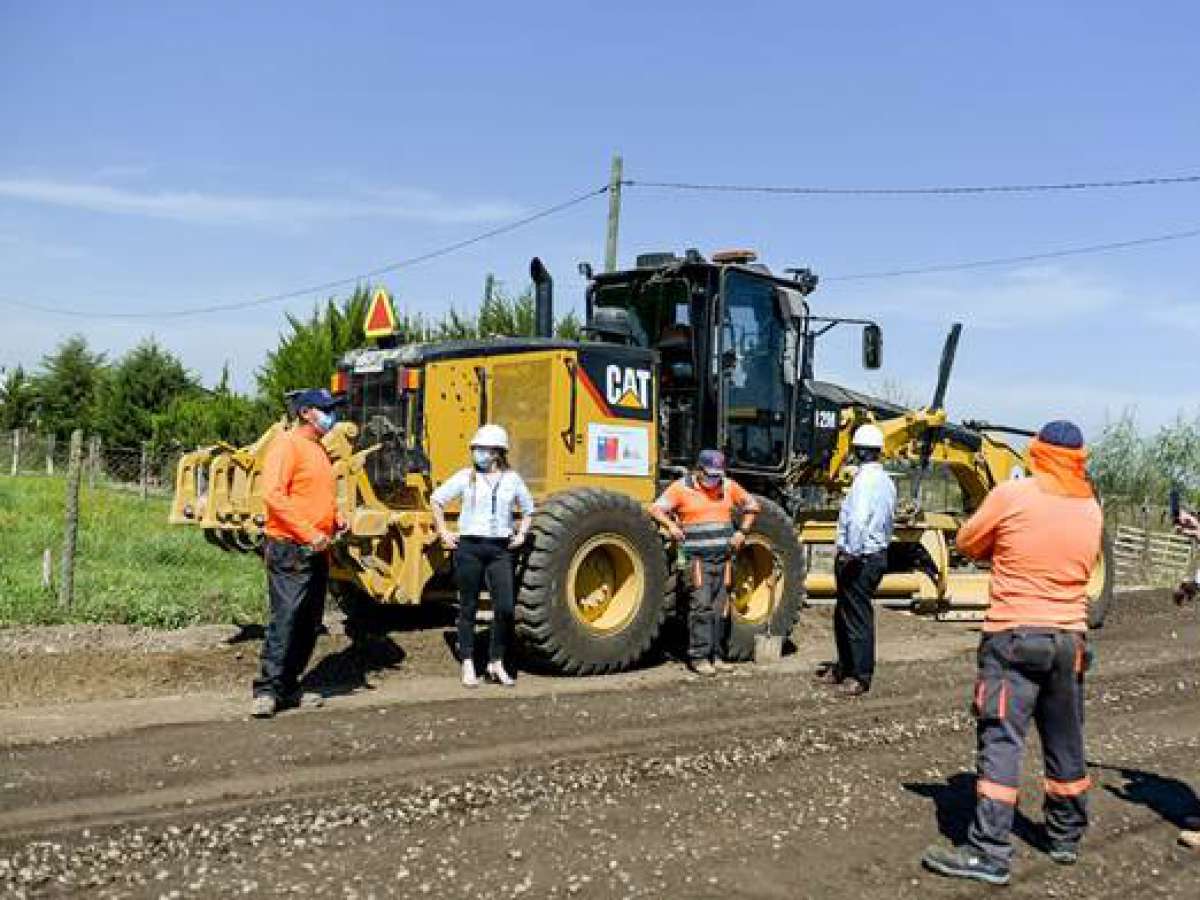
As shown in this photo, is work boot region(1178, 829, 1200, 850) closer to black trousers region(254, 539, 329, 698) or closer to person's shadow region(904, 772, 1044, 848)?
person's shadow region(904, 772, 1044, 848)

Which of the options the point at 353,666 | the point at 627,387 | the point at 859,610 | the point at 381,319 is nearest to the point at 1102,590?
the point at 859,610

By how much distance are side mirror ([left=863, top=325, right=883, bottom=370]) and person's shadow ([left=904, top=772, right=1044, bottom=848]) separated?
17.5 ft

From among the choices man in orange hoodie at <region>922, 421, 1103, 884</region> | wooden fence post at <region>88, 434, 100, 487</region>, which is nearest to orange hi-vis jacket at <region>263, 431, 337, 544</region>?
Result: man in orange hoodie at <region>922, 421, 1103, 884</region>

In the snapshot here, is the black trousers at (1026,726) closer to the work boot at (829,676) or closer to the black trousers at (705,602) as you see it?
the work boot at (829,676)

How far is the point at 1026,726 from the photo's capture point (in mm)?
5219

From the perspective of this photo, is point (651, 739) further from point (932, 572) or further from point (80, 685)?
point (932, 572)

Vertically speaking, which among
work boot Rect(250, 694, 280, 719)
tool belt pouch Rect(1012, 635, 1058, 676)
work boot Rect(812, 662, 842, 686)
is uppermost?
tool belt pouch Rect(1012, 635, 1058, 676)

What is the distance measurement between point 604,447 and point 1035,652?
5502mm

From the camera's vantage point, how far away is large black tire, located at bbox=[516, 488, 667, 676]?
30.3ft

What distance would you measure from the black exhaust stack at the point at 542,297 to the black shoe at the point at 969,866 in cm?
687

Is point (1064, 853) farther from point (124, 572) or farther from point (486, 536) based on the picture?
point (124, 572)

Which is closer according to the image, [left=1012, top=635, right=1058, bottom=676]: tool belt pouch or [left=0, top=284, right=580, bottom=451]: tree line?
[left=1012, top=635, right=1058, bottom=676]: tool belt pouch

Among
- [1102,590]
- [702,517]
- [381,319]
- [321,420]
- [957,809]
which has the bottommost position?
[957,809]

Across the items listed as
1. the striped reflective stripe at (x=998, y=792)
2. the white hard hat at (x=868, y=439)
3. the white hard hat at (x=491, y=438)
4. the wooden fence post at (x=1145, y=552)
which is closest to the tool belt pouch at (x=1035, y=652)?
the striped reflective stripe at (x=998, y=792)
